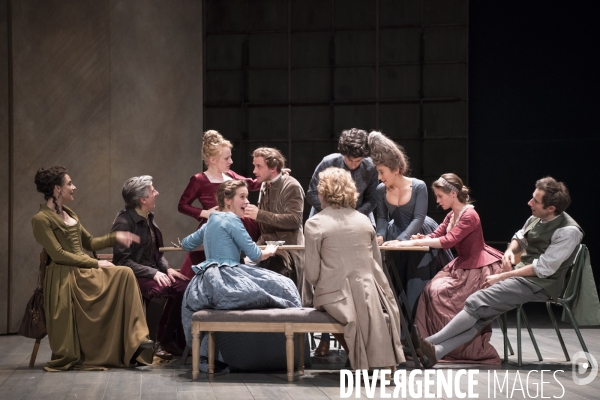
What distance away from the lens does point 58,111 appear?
7.71 metres

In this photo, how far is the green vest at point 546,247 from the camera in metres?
5.43

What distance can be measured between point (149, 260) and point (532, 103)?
5386 millimetres

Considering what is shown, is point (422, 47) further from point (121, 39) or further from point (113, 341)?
point (113, 341)

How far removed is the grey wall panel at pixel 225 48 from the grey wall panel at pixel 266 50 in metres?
0.13

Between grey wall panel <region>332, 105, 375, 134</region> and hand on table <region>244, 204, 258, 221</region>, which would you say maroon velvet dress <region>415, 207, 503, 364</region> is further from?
grey wall panel <region>332, 105, 375, 134</region>

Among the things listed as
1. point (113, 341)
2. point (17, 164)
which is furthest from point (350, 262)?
point (17, 164)

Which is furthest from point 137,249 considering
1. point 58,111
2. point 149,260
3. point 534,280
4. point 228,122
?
point 228,122

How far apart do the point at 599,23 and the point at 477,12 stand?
4.52ft

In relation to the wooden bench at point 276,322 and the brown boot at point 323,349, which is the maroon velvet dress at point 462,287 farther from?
the wooden bench at point 276,322

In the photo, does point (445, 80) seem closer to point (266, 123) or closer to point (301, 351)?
point (266, 123)

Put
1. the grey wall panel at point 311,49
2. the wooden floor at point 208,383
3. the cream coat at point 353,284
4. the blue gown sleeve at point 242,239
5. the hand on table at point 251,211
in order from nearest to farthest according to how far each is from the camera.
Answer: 1. the wooden floor at point 208,383
2. the cream coat at point 353,284
3. the blue gown sleeve at point 242,239
4. the hand on table at point 251,211
5. the grey wall panel at point 311,49

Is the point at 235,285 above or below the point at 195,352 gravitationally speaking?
above

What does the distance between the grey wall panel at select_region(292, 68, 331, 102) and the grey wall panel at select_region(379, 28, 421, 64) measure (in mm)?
683

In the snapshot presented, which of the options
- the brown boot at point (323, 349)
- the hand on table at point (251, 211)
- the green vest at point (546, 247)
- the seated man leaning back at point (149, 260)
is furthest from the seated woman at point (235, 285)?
the green vest at point (546, 247)
